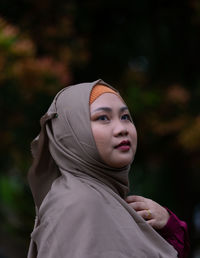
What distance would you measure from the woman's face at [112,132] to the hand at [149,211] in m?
0.19

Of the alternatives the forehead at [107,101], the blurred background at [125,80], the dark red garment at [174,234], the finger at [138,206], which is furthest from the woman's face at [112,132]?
the blurred background at [125,80]

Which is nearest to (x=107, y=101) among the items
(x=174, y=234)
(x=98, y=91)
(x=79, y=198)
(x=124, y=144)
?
(x=98, y=91)

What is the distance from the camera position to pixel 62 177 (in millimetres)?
2045

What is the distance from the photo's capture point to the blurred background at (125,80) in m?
5.21

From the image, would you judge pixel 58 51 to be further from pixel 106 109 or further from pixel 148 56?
pixel 106 109

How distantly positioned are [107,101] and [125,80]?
4684 mm

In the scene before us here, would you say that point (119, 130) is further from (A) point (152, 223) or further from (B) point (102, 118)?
(A) point (152, 223)

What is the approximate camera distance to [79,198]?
184 centimetres

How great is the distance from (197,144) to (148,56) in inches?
84.7

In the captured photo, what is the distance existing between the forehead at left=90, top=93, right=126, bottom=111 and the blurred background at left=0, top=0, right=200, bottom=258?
2832 mm

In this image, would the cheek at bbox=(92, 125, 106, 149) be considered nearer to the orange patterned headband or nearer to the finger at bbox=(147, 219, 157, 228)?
the orange patterned headband

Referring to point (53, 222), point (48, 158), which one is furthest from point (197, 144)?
point (53, 222)

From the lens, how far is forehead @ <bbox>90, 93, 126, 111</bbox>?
2051 millimetres

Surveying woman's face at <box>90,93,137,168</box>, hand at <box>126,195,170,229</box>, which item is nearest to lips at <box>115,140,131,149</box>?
woman's face at <box>90,93,137,168</box>
